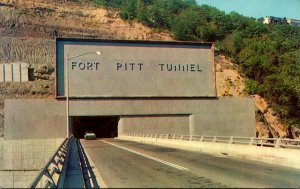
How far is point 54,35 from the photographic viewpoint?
123688 millimetres

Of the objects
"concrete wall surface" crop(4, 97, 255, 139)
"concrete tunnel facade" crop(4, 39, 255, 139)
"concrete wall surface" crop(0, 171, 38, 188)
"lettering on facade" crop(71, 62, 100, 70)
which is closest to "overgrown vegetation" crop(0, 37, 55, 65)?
"lettering on facade" crop(71, 62, 100, 70)

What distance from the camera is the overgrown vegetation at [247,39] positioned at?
10169 cm

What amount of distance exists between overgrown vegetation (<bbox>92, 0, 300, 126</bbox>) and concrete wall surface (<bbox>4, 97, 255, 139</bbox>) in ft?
92.0

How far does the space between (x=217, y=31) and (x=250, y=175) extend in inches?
5209

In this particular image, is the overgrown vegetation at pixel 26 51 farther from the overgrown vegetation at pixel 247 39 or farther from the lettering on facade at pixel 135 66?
the lettering on facade at pixel 135 66

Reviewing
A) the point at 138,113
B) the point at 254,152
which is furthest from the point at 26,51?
the point at 254,152

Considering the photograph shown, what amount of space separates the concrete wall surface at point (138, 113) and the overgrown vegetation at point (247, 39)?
28.0 metres

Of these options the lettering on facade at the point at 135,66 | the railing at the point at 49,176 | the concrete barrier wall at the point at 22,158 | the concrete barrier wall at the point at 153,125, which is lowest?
the concrete barrier wall at the point at 22,158

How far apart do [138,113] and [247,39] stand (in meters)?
73.9

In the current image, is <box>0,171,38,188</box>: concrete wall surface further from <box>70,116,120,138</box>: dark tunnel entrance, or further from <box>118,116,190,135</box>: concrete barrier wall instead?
<box>70,116,120,138</box>: dark tunnel entrance

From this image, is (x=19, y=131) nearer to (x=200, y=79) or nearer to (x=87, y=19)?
(x=200, y=79)

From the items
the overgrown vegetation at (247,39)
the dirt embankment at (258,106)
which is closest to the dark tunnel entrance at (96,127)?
the dirt embankment at (258,106)

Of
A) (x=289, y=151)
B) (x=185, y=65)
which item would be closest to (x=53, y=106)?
(x=185, y=65)

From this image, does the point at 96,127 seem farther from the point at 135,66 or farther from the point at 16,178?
the point at 16,178
